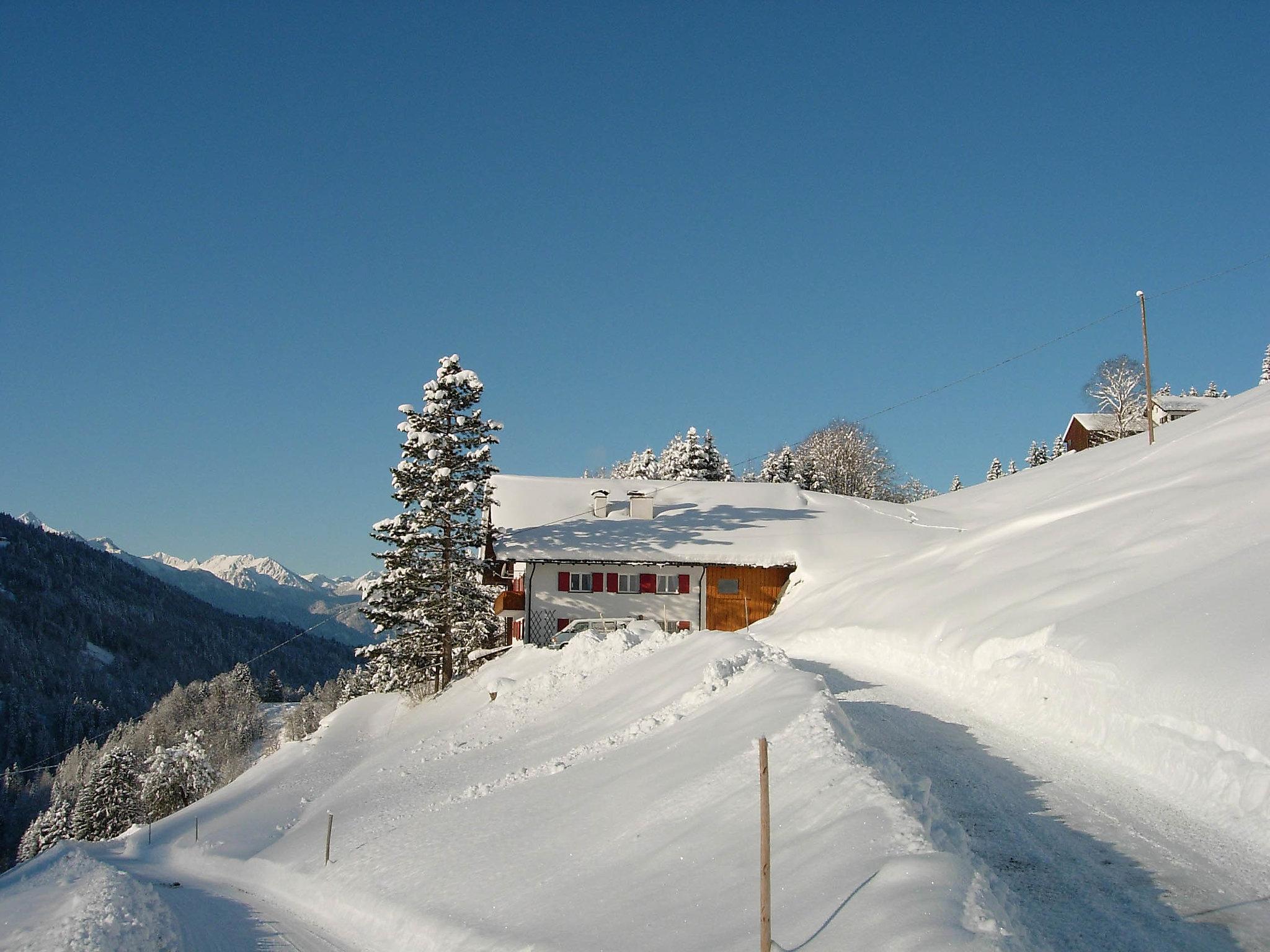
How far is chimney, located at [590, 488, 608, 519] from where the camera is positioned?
43.4 meters

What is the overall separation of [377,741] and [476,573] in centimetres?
790

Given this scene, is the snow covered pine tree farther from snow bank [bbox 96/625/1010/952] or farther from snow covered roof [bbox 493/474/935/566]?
snow bank [bbox 96/625/1010/952]

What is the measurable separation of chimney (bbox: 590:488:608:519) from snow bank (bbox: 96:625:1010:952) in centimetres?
1582

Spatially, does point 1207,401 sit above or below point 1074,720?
above

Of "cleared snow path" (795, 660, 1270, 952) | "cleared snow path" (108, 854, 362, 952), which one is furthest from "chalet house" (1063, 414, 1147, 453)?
"cleared snow path" (108, 854, 362, 952)

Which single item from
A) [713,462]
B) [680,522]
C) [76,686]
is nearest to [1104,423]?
[713,462]

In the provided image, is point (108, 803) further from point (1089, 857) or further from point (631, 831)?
point (1089, 857)

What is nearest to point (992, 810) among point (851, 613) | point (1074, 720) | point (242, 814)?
point (1074, 720)

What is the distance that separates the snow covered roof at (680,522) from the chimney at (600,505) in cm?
31

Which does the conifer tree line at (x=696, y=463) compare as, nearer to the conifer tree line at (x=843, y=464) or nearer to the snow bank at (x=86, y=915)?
the conifer tree line at (x=843, y=464)

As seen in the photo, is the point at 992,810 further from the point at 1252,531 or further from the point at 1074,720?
the point at 1252,531

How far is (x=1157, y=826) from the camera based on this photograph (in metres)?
9.23

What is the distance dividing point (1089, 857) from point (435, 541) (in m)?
30.8

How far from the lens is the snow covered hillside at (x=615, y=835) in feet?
24.3
